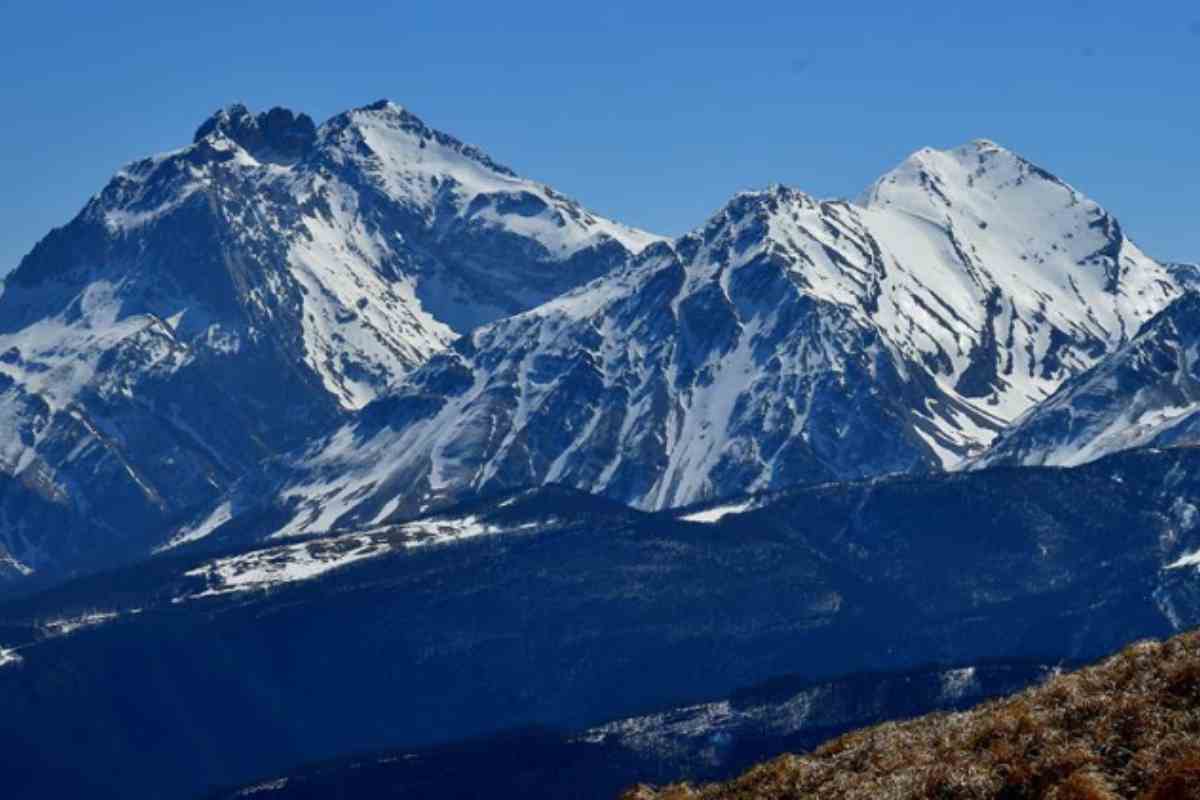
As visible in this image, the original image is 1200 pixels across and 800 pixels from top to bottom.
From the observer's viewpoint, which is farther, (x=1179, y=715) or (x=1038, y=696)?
(x=1038, y=696)

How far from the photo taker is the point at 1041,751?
82688mm

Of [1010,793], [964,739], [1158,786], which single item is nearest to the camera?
[1158,786]

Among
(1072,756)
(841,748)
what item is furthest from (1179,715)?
(841,748)

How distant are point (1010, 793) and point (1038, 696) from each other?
26.7ft

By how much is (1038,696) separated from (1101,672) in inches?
80.6

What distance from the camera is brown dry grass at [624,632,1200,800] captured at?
79188mm

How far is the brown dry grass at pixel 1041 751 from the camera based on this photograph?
79.2m

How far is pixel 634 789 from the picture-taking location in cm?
9144

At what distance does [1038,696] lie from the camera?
291ft

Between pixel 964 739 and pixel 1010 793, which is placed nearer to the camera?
pixel 1010 793

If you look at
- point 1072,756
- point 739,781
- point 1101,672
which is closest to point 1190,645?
point 1101,672

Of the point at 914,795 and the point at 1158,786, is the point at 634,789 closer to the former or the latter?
the point at 914,795

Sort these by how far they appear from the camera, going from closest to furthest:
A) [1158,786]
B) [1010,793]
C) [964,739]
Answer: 1. [1158,786]
2. [1010,793]
3. [964,739]

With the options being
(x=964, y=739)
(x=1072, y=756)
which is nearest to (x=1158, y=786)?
(x=1072, y=756)
